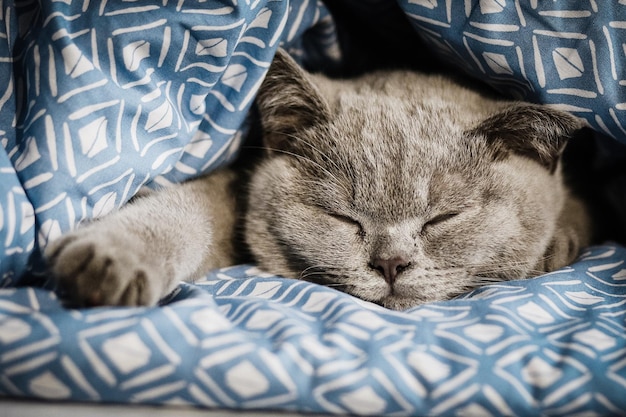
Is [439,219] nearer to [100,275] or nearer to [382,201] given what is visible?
[382,201]

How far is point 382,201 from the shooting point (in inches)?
44.1

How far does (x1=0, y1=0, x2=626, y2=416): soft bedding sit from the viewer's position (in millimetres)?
749

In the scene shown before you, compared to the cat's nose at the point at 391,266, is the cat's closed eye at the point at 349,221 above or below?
above

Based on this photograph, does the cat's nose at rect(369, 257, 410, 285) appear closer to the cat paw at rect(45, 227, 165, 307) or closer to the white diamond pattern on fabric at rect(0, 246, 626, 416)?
the white diamond pattern on fabric at rect(0, 246, 626, 416)

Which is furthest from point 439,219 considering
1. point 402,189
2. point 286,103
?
point 286,103

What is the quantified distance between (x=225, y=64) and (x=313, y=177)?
29cm

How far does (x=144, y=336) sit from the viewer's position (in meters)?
0.75

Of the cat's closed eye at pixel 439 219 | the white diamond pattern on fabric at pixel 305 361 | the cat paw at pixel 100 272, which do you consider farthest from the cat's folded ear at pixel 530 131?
the cat paw at pixel 100 272

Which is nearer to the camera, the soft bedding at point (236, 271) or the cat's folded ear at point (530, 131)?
the soft bedding at point (236, 271)

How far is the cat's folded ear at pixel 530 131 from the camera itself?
1.11 meters

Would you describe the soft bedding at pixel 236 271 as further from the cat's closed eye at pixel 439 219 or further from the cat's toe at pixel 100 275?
the cat's closed eye at pixel 439 219

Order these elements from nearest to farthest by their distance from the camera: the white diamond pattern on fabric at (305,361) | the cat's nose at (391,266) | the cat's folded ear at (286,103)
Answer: the white diamond pattern on fabric at (305,361) < the cat's nose at (391,266) < the cat's folded ear at (286,103)

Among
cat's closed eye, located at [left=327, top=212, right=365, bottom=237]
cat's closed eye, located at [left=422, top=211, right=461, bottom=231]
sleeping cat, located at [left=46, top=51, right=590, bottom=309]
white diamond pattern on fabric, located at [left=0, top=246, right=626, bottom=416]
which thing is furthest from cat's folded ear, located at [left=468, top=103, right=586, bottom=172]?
white diamond pattern on fabric, located at [left=0, top=246, right=626, bottom=416]

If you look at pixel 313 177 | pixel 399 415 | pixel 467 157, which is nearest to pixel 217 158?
pixel 313 177
